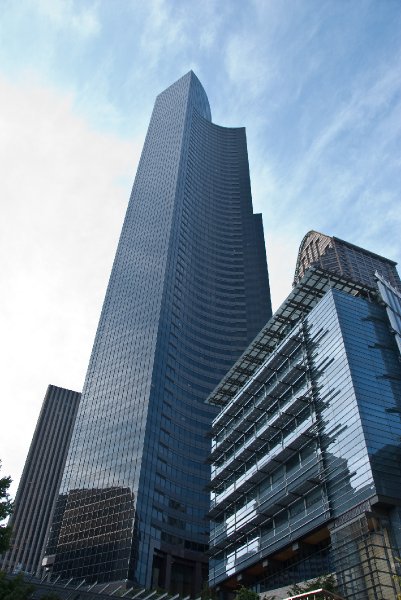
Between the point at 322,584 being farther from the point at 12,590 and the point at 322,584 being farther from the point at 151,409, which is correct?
the point at 151,409

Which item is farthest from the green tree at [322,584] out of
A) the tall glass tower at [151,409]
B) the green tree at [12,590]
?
the tall glass tower at [151,409]

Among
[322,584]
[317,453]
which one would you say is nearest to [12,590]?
[322,584]

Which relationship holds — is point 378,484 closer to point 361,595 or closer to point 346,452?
point 346,452

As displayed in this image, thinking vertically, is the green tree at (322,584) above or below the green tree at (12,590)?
above

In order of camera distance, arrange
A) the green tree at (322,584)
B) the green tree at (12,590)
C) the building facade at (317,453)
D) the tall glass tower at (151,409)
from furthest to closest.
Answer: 1. the tall glass tower at (151,409)
2. the building facade at (317,453)
3. the green tree at (322,584)
4. the green tree at (12,590)

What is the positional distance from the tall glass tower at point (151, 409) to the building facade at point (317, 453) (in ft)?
89.9

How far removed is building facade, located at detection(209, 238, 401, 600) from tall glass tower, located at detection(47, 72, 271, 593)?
27394 millimetres

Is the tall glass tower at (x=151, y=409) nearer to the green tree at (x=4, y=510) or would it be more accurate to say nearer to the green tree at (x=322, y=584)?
the green tree at (x=322, y=584)

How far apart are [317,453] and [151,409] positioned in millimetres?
69876

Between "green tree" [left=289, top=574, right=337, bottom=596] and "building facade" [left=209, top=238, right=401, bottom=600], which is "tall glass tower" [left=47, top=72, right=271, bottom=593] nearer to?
"building facade" [left=209, top=238, right=401, bottom=600]

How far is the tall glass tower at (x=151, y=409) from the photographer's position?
378 feet

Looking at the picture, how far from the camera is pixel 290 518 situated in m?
70.2

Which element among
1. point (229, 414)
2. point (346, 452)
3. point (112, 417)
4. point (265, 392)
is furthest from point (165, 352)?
point (346, 452)

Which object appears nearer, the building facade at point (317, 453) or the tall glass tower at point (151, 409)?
the building facade at point (317, 453)
